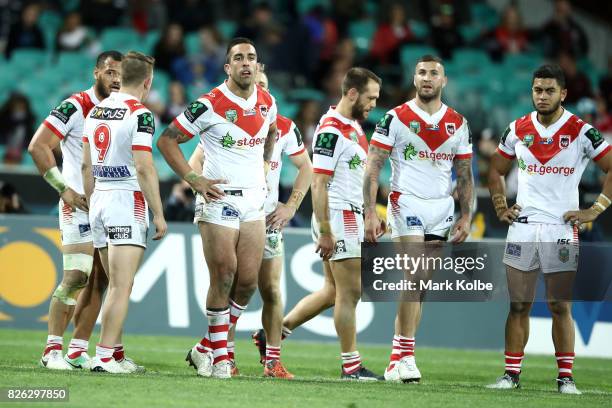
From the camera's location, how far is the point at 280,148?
10453 mm

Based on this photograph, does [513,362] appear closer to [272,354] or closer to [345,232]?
[345,232]

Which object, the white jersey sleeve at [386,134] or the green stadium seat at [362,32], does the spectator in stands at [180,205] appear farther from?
the green stadium seat at [362,32]

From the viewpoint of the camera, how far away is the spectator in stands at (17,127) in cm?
1734

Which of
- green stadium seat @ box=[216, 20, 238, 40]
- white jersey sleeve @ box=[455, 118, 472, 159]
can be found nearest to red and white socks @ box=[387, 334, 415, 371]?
white jersey sleeve @ box=[455, 118, 472, 159]

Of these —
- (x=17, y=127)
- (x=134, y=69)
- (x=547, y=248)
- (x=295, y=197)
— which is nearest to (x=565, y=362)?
(x=547, y=248)

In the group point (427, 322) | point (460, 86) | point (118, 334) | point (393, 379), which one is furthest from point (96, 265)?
point (460, 86)

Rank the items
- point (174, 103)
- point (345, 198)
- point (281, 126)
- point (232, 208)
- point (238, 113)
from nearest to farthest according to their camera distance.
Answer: point (232, 208) → point (238, 113) → point (345, 198) → point (281, 126) → point (174, 103)

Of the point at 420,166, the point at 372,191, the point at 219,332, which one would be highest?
the point at 420,166

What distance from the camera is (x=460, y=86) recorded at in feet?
64.4

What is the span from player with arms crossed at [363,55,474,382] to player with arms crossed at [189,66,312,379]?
2.13ft

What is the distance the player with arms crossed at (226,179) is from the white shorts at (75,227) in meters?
1.25

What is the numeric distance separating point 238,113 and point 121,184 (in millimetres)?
1090

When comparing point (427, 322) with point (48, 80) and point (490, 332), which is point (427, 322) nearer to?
point (490, 332)

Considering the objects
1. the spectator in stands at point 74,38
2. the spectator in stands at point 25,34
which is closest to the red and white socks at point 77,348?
the spectator in stands at point 74,38
